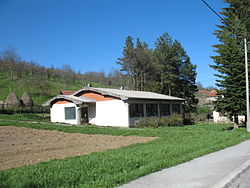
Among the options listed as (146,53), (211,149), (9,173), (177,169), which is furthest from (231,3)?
(9,173)

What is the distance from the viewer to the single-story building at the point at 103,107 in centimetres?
2581

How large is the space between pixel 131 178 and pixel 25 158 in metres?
4.77

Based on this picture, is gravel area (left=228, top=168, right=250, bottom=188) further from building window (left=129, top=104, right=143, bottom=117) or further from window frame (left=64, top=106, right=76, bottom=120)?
window frame (left=64, top=106, right=76, bottom=120)

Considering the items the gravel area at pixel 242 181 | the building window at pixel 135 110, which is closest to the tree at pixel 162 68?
the building window at pixel 135 110

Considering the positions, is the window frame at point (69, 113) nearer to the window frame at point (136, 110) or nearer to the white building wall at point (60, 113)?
the white building wall at point (60, 113)

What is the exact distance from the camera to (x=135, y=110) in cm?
2730

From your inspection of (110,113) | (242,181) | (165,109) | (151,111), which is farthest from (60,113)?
(242,181)

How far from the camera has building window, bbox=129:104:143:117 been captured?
2659 centimetres

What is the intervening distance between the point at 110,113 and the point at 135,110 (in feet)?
8.68

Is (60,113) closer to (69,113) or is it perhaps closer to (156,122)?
(69,113)

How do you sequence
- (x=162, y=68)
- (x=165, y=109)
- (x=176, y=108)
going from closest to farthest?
1. (x=165, y=109)
2. (x=176, y=108)
3. (x=162, y=68)

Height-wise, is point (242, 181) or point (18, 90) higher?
point (18, 90)

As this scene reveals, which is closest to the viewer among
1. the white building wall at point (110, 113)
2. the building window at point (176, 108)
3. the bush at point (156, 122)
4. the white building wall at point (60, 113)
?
the bush at point (156, 122)

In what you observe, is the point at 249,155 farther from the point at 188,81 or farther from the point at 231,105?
the point at 188,81
